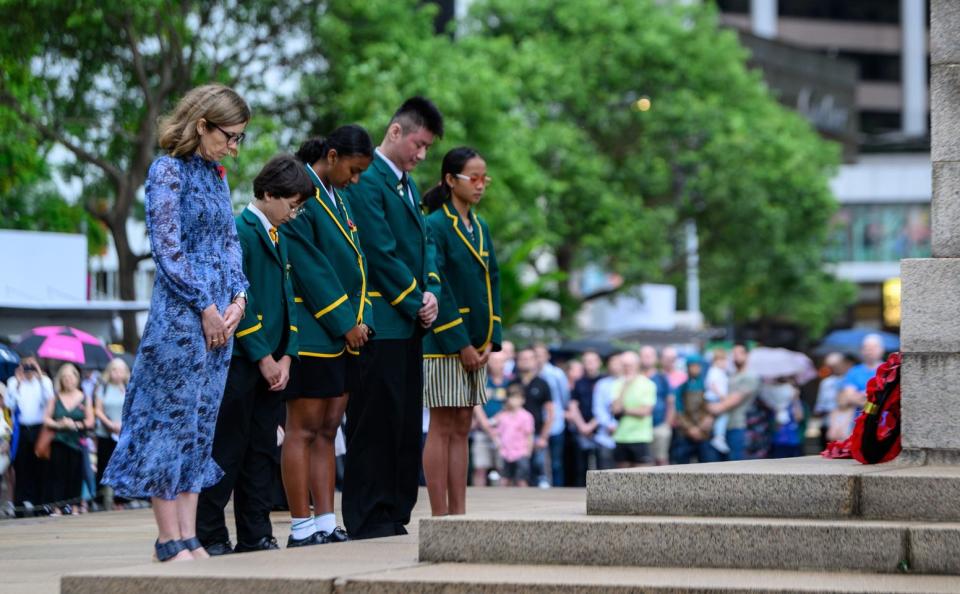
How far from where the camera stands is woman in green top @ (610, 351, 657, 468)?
20.2 metres

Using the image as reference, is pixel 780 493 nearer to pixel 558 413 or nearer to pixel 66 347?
pixel 66 347

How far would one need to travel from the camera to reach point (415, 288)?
342 inches

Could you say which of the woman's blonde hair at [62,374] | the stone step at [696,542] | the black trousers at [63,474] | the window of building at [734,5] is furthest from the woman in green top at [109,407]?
the window of building at [734,5]

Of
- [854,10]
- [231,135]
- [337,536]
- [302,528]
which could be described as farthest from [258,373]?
[854,10]

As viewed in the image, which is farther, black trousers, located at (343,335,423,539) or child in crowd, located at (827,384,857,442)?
child in crowd, located at (827,384,857,442)

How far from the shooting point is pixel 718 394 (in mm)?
20938

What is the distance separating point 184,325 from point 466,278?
2.46m

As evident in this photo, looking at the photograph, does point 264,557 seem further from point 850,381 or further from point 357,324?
point 850,381

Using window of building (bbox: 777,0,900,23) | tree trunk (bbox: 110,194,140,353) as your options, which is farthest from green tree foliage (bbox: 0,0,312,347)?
window of building (bbox: 777,0,900,23)

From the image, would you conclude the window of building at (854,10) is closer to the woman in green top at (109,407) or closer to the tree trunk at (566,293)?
the tree trunk at (566,293)

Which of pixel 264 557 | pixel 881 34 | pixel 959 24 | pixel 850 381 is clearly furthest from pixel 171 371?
pixel 881 34

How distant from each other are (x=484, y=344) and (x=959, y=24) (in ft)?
9.16

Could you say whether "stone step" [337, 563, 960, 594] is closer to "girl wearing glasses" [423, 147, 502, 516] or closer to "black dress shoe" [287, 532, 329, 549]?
"black dress shoe" [287, 532, 329, 549]

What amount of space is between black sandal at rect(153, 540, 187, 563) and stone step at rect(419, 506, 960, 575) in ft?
3.45
